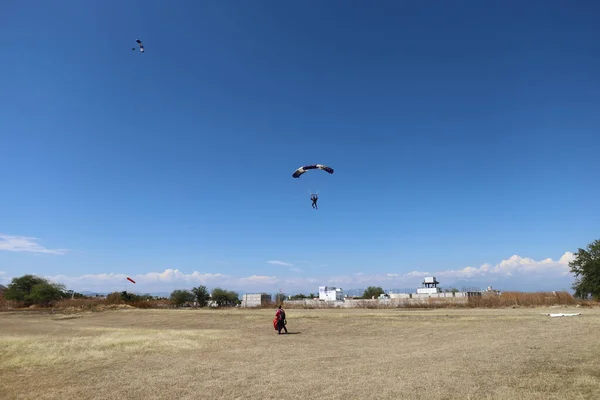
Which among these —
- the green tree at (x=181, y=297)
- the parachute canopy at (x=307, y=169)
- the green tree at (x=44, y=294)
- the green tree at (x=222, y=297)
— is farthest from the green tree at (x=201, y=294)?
the parachute canopy at (x=307, y=169)

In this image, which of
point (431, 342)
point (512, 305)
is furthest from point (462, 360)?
point (512, 305)

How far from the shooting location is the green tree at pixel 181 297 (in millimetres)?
94625

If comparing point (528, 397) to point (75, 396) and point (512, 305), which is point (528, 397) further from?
point (512, 305)

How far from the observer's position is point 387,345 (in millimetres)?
19109

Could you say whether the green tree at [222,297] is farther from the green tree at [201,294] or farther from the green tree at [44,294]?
the green tree at [44,294]

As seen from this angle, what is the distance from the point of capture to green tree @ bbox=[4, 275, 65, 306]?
87.6 m

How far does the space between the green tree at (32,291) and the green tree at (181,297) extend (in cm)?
2717

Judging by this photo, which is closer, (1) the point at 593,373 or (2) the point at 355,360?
(1) the point at 593,373

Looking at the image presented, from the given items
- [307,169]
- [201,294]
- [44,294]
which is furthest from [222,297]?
[307,169]

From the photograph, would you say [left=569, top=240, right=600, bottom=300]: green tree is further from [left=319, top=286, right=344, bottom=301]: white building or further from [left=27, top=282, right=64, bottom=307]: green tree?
[left=27, top=282, right=64, bottom=307]: green tree

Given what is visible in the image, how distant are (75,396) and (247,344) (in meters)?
11.3

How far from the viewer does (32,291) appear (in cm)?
8844

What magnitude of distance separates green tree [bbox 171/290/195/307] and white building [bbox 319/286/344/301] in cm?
4321

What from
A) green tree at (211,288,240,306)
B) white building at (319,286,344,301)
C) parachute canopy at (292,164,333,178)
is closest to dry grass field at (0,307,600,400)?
parachute canopy at (292,164,333,178)
